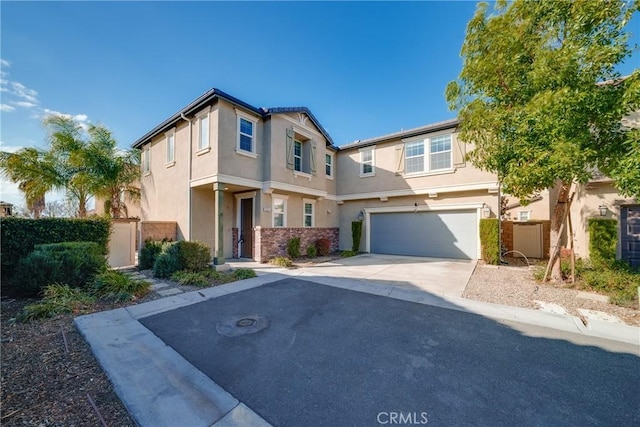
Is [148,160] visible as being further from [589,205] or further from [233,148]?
[589,205]

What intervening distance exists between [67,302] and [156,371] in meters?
3.71

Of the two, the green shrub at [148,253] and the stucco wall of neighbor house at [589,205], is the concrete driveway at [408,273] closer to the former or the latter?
the green shrub at [148,253]

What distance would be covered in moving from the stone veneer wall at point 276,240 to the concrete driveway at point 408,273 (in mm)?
744

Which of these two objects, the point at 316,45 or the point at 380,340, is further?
the point at 316,45

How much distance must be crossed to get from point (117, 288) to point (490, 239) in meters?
12.7

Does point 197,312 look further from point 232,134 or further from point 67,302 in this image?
point 232,134

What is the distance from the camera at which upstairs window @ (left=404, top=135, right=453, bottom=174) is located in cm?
1202

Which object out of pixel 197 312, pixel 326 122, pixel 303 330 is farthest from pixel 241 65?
pixel 303 330

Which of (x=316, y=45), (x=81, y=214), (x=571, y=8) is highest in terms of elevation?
(x=316, y=45)

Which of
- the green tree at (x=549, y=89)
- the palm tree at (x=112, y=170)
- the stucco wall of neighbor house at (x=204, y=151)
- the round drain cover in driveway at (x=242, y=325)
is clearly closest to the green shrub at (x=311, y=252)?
the stucco wall of neighbor house at (x=204, y=151)

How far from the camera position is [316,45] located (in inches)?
389

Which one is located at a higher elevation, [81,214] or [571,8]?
[571,8]

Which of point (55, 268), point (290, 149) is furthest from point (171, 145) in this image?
point (55, 268)

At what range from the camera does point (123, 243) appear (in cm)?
1008
